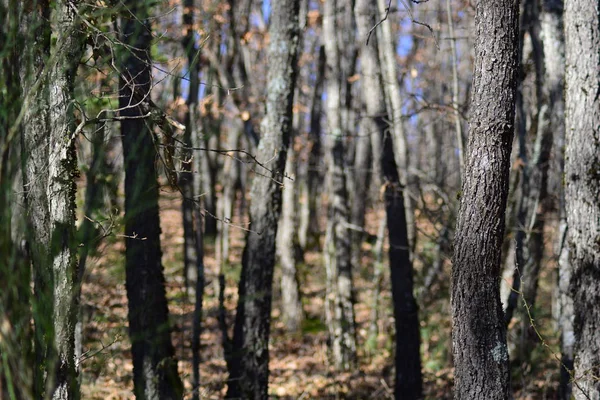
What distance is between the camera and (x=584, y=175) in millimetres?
6098

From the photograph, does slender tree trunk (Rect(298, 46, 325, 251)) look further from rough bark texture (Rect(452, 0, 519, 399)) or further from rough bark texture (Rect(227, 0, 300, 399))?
rough bark texture (Rect(452, 0, 519, 399))

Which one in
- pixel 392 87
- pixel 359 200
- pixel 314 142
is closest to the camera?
pixel 392 87

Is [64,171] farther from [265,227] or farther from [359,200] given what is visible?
[359,200]

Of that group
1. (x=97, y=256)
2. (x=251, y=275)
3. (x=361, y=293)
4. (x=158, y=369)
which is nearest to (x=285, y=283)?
(x=361, y=293)

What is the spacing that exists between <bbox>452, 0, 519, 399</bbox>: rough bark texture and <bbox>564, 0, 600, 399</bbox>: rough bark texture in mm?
1829

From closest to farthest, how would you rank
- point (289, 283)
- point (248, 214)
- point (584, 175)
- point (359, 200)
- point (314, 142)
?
point (584, 175)
point (248, 214)
point (289, 283)
point (314, 142)
point (359, 200)

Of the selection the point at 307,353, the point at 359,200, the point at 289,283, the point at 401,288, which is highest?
the point at 359,200

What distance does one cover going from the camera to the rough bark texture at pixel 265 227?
7.34 meters

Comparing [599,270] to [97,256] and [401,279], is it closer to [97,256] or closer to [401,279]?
[401,279]

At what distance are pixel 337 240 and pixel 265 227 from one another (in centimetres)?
509

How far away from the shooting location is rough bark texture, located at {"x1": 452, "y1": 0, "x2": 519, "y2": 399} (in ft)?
14.8

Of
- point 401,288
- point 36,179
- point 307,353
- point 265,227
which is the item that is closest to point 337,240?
point 307,353

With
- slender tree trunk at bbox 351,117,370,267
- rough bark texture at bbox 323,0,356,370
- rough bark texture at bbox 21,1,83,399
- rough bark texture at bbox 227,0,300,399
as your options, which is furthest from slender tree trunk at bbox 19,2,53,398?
slender tree trunk at bbox 351,117,370,267

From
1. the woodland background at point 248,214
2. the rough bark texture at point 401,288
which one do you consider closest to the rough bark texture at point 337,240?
the woodland background at point 248,214
